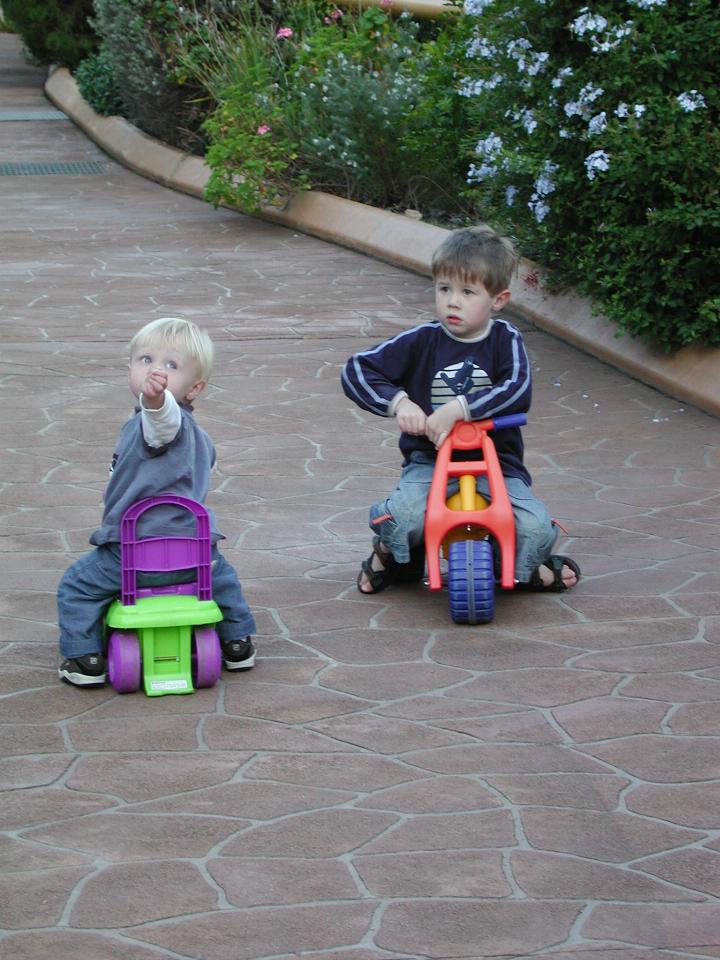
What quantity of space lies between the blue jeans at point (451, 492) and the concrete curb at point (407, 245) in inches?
110

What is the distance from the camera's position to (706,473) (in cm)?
662

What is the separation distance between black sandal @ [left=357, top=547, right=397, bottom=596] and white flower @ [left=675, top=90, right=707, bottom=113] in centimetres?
327


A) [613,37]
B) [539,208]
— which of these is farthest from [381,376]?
[539,208]

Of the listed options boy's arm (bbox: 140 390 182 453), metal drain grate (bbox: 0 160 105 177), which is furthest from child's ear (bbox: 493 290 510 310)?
metal drain grate (bbox: 0 160 105 177)

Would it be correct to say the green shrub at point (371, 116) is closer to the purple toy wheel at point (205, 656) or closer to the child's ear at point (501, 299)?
the child's ear at point (501, 299)

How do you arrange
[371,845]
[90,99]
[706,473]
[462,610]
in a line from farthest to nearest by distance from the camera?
[90,99]
[706,473]
[462,610]
[371,845]

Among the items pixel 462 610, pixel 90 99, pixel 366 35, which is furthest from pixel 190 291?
pixel 90 99

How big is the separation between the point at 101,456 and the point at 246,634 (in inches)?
97.1

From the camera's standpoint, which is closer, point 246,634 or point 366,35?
point 246,634

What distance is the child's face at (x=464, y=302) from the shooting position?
16.3ft

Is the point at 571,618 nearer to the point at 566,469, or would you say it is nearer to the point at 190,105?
the point at 566,469

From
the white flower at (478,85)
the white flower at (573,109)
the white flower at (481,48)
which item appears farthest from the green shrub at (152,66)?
the white flower at (573,109)

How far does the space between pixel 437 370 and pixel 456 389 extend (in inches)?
3.7

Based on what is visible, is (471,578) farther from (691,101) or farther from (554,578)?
(691,101)
